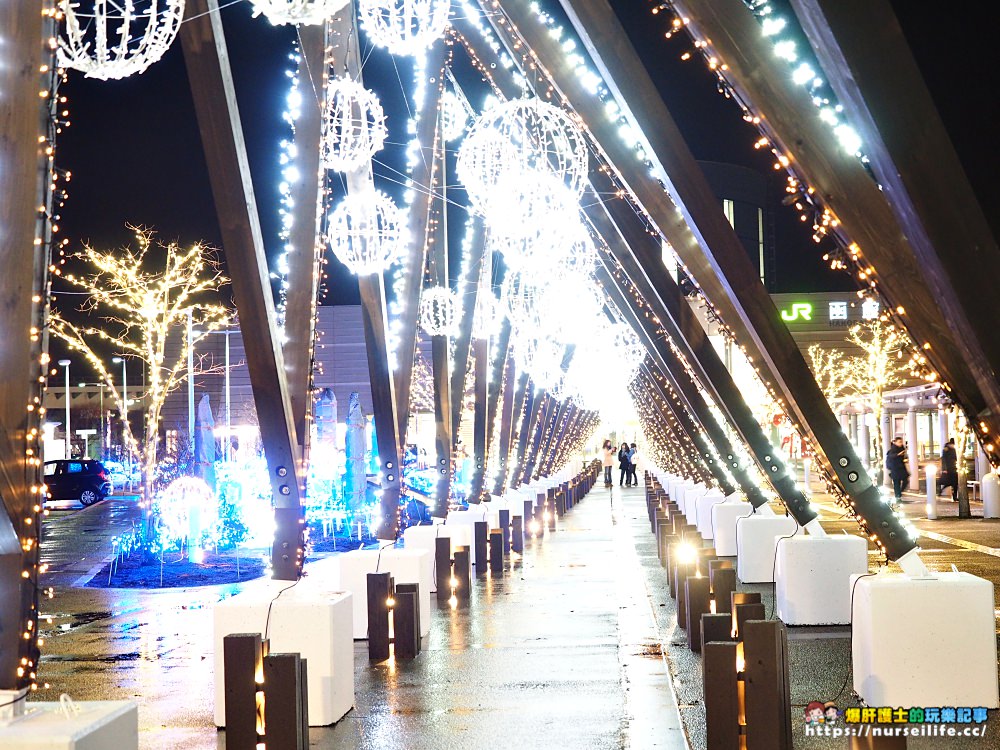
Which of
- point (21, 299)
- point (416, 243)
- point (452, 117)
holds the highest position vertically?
point (452, 117)

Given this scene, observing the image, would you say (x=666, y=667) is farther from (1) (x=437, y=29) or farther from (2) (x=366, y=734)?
(1) (x=437, y=29)

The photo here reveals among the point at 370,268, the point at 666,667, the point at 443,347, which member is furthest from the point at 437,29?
the point at 443,347

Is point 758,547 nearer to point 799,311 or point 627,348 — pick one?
point 627,348

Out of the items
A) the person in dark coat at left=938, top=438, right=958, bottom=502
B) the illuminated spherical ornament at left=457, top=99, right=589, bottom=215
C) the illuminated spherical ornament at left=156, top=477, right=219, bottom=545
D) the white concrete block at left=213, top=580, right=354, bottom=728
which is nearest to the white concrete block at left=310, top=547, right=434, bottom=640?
the white concrete block at left=213, top=580, right=354, bottom=728

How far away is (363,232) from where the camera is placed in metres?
12.5

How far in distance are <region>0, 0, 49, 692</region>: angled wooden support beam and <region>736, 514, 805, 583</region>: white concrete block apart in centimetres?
1162

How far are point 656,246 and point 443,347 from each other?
4.09 m

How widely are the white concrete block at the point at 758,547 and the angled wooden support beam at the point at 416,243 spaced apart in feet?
15.9

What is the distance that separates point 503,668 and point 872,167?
19.3 feet

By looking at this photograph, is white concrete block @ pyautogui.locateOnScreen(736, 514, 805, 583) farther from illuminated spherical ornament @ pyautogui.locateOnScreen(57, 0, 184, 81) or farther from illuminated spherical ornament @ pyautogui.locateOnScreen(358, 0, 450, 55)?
illuminated spherical ornament @ pyautogui.locateOnScreen(57, 0, 184, 81)

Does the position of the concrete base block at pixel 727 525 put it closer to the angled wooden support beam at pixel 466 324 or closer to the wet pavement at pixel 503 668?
the wet pavement at pixel 503 668

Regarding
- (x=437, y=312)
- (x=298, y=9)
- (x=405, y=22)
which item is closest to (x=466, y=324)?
(x=437, y=312)

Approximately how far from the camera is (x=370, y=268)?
12.7 meters

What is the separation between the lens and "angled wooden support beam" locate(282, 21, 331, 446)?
35.8 ft
